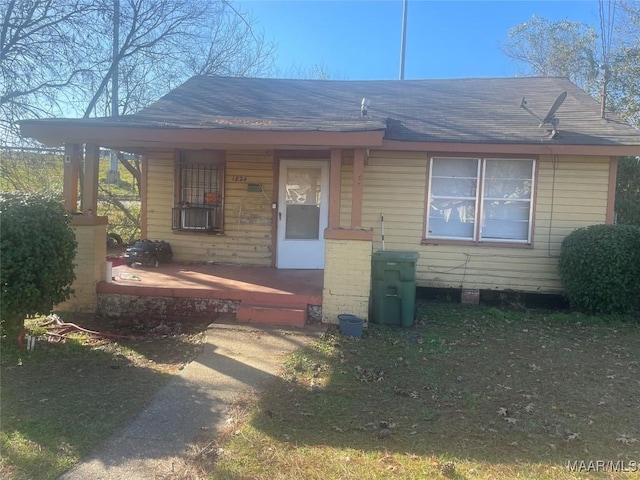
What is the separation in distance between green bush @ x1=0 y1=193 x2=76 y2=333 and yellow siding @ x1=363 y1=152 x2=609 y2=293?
15.7 feet

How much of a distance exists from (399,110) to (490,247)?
3141 millimetres

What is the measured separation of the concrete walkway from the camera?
2936 mm

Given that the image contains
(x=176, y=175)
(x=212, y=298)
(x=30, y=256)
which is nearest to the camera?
(x=30, y=256)

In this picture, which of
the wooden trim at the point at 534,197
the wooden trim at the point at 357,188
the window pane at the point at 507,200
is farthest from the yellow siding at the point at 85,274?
the wooden trim at the point at 534,197

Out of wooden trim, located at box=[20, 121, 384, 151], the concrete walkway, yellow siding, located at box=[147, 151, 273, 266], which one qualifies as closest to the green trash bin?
the concrete walkway

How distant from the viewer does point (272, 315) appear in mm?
6121

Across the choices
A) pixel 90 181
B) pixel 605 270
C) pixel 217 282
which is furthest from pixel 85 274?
pixel 605 270

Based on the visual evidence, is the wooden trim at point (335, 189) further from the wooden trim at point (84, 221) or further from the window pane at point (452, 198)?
the wooden trim at point (84, 221)

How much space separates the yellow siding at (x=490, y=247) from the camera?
7688mm

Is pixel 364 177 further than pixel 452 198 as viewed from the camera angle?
Yes

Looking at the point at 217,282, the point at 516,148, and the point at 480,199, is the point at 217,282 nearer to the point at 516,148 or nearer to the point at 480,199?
the point at 480,199

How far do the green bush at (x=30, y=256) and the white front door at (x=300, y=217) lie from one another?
4.05m

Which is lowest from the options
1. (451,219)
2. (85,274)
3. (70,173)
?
(85,274)

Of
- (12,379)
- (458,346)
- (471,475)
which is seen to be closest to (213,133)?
(12,379)
